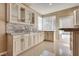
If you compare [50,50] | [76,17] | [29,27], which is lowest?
[50,50]

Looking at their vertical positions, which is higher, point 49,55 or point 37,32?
point 37,32

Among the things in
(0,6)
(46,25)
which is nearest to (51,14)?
(46,25)

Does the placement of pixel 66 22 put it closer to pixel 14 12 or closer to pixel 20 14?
pixel 20 14

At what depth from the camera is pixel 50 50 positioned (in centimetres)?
193

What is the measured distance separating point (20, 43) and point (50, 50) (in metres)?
0.55

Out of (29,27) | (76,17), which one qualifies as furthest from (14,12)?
(76,17)

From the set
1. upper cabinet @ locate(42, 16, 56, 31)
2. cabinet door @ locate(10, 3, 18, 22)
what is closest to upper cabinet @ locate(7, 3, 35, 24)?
cabinet door @ locate(10, 3, 18, 22)

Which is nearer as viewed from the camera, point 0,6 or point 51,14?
point 0,6

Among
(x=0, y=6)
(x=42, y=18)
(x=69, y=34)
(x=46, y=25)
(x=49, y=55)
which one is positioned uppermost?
(x=0, y=6)

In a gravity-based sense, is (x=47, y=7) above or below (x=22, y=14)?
above

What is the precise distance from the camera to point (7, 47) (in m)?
1.88

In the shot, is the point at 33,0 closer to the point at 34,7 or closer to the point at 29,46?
the point at 34,7

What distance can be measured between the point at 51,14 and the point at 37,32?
42 centimetres

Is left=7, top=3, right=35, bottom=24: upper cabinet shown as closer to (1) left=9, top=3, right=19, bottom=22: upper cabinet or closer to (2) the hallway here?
(1) left=9, top=3, right=19, bottom=22: upper cabinet
